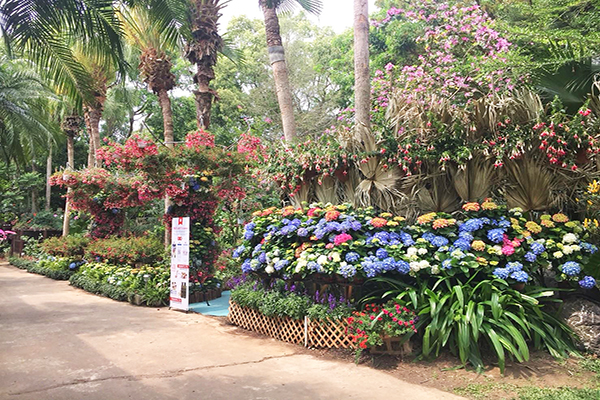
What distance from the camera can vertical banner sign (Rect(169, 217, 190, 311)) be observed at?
29.9 feet

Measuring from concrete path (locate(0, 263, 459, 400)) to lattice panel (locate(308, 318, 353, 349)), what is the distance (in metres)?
0.26

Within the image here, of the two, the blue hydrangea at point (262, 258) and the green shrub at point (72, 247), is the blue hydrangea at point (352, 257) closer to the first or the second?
the blue hydrangea at point (262, 258)

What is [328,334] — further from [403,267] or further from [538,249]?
[538,249]

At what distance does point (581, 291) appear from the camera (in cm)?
594

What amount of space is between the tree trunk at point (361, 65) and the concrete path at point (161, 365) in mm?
4348

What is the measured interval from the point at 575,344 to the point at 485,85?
19.8ft

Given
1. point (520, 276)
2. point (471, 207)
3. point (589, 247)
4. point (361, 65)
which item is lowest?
point (520, 276)

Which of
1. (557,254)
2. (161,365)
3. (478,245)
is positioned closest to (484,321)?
(478,245)

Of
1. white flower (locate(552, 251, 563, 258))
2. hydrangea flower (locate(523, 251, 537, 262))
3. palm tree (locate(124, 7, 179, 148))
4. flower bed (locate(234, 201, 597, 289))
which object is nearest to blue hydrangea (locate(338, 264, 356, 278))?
flower bed (locate(234, 201, 597, 289))

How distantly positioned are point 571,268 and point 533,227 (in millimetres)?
697

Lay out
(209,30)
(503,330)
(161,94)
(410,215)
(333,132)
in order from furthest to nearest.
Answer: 1. (161,94)
2. (209,30)
3. (333,132)
4. (410,215)
5. (503,330)

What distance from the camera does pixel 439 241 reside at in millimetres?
5973

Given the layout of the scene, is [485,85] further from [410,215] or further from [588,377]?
[588,377]

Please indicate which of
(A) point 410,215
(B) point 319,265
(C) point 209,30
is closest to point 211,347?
(B) point 319,265
